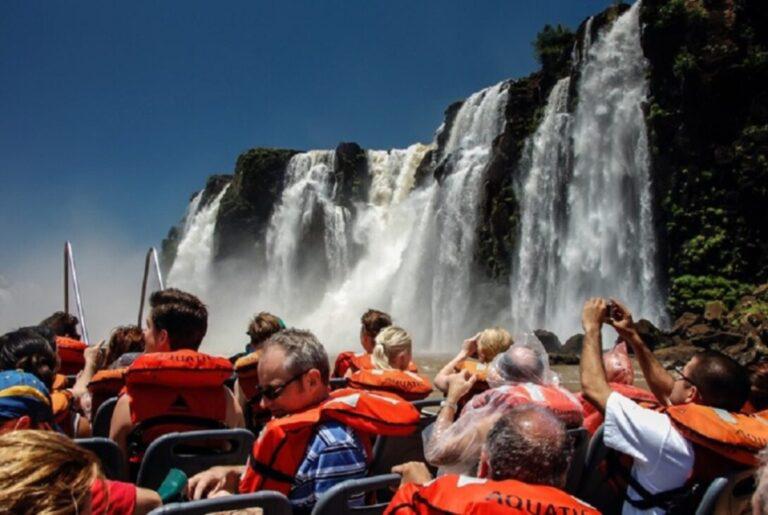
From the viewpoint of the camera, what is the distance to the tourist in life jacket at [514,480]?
70.5 inches

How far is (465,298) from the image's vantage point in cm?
3162

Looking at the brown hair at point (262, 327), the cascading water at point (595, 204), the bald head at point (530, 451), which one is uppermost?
the cascading water at point (595, 204)

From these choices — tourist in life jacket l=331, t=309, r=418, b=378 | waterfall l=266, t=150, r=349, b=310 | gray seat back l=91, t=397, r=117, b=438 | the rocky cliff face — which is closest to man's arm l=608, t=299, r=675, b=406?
tourist in life jacket l=331, t=309, r=418, b=378

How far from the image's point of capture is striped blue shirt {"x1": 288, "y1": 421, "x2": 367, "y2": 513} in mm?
2432

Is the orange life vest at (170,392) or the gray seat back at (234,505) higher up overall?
the orange life vest at (170,392)

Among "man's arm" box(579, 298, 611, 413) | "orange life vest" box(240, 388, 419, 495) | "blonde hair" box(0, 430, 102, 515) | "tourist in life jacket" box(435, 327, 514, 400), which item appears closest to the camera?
"blonde hair" box(0, 430, 102, 515)

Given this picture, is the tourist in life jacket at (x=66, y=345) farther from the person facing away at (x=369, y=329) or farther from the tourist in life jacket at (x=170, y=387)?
the tourist in life jacket at (x=170, y=387)

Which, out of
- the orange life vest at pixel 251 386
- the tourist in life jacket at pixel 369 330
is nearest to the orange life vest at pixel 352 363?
the tourist in life jacket at pixel 369 330

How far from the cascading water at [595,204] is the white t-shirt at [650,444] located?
75.9 feet

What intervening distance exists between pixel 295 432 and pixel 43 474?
118 cm

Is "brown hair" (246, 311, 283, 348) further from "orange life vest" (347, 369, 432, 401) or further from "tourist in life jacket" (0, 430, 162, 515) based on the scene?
"tourist in life jacket" (0, 430, 162, 515)

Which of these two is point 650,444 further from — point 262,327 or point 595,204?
point 595,204

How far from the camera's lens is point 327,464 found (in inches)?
97.0

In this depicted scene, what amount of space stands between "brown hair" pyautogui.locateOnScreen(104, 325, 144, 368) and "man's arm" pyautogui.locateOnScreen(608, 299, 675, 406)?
3.46 meters
